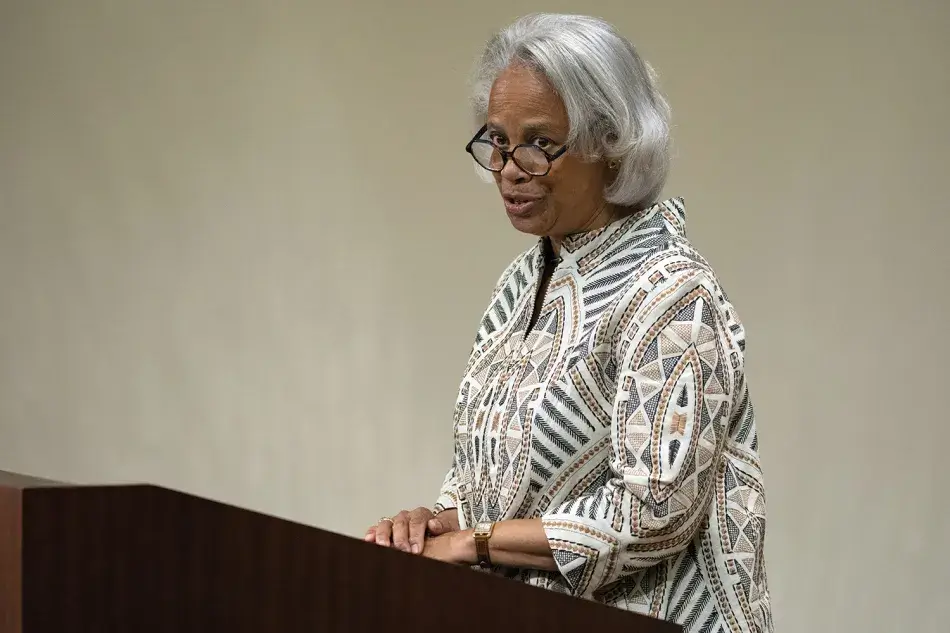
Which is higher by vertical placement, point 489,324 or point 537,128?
point 537,128

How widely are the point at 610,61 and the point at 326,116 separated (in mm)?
2633

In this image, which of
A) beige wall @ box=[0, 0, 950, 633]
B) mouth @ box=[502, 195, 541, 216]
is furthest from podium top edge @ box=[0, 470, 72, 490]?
beige wall @ box=[0, 0, 950, 633]

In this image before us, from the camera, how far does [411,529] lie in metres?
1.83

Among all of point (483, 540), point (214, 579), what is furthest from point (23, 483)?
point (483, 540)

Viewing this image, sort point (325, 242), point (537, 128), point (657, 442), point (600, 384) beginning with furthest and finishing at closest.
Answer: point (325, 242), point (537, 128), point (600, 384), point (657, 442)

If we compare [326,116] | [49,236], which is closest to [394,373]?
[326,116]

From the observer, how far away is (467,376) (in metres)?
1.93

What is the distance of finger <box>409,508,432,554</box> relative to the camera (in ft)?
5.85

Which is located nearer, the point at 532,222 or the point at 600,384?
the point at 600,384

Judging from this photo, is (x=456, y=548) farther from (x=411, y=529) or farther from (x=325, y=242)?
(x=325, y=242)

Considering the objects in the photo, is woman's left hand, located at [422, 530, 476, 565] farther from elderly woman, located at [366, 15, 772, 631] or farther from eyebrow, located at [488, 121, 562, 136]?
eyebrow, located at [488, 121, 562, 136]

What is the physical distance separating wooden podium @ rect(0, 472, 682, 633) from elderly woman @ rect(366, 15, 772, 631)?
1.78 feet

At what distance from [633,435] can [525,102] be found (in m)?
0.52

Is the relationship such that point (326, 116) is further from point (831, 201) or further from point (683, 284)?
point (683, 284)
